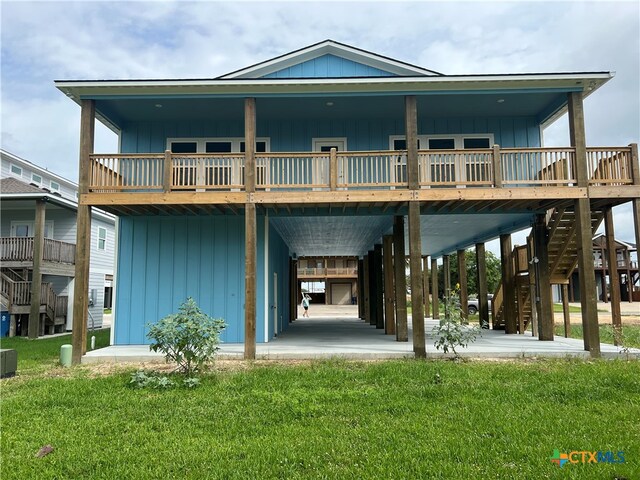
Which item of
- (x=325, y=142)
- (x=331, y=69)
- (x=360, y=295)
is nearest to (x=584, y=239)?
(x=325, y=142)

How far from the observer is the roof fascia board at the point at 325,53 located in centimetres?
1409

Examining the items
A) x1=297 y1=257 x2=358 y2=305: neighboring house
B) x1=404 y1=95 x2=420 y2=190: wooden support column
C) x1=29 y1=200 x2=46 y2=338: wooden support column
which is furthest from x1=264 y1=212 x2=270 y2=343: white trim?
x1=297 y1=257 x2=358 y2=305: neighboring house

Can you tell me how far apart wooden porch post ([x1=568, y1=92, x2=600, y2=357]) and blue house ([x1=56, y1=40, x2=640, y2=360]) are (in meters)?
0.03

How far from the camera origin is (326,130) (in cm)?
1455

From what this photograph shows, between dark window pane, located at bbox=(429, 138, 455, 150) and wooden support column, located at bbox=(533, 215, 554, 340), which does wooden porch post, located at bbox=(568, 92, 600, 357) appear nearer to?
wooden support column, located at bbox=(533, 215, 554, 340)

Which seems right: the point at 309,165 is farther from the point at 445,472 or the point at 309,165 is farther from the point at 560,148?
the point at 445,472

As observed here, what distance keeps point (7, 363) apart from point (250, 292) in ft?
16.2

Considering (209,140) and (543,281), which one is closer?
(543,281)

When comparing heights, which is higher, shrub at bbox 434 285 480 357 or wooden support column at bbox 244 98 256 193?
wooden support column at bbox 244 98 256 193

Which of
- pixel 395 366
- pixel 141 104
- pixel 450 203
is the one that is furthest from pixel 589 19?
A: pixel 141 104

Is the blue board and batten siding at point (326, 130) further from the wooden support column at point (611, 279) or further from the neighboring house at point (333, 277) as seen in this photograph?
the neighboring house at point (333, 277)

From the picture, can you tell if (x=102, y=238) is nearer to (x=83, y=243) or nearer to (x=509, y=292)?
(x=83, y=243)

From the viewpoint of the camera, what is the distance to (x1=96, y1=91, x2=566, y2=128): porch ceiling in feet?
41.7

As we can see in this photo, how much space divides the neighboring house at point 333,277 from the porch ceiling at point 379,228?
27.1 m
